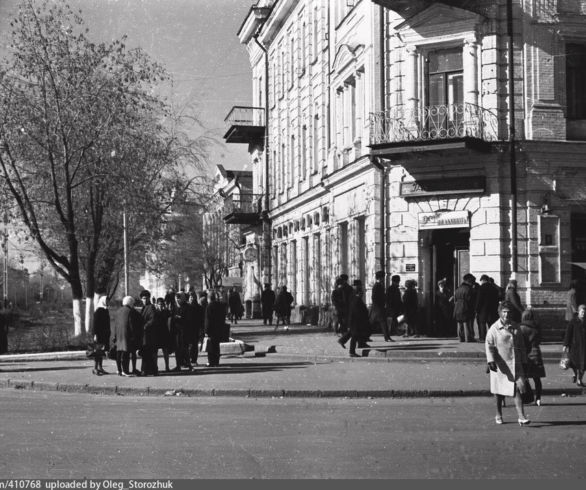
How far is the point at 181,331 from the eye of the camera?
2017cm

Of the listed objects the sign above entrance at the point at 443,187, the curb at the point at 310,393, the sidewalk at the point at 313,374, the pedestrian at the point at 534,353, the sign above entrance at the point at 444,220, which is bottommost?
the curb at the point at 310,393

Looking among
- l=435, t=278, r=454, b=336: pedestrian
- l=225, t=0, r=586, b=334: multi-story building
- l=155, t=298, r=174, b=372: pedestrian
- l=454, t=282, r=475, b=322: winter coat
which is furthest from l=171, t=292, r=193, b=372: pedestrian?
l=435, t=278, r=454, b=336: pedestrian

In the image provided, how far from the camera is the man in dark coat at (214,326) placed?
68.2 ft

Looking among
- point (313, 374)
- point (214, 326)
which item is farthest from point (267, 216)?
point (313, 374)

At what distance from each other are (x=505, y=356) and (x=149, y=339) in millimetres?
9055

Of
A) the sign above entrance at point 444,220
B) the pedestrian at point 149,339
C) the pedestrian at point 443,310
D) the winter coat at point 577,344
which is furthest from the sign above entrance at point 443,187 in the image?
the winter coat at point 577,344

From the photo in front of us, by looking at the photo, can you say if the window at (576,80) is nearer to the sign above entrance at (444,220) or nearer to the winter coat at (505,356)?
the sign above entrance at (444,220)

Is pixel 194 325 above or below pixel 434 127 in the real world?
below

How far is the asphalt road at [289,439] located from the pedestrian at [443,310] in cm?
1093

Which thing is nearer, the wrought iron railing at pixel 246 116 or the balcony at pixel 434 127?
the balcony at pixel 434 127

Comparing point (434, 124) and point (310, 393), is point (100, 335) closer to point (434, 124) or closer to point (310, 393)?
point (310, 393)

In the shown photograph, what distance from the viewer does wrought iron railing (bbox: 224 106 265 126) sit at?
157ft

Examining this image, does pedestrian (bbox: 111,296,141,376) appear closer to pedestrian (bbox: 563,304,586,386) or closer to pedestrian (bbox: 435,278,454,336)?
pedestrian (bbox: 563,304,586,386)

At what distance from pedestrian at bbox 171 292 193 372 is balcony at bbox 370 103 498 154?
24.9ft
